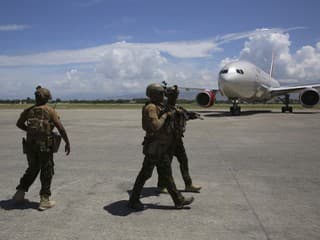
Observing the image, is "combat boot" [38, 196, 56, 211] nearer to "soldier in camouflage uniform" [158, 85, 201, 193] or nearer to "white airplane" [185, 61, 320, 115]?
"soldier in camouflage uniform" [158, 85, 201, 193]

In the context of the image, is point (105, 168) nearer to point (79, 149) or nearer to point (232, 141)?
Result: point (79, 149)

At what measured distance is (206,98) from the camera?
30719 millimetres

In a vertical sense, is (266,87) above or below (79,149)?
above

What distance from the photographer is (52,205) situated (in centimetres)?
509

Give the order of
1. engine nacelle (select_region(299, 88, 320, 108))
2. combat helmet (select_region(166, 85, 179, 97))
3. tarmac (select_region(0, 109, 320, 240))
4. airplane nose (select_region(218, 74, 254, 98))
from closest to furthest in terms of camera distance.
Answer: tarmac (select_region(0, 109, 320, 240))
combat helmet (select_region(166, 85, 179, 97))
airplane nose (select_region(218, 74, 254, 98))
engine nacelle (select_region(299, 88, 320, 108))

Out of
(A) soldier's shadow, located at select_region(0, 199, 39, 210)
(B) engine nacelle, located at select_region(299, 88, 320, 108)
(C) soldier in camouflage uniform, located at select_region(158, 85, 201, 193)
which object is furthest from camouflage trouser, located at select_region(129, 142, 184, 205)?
(B) engine nacelle, located at select_region(299, 88, 320, 108)

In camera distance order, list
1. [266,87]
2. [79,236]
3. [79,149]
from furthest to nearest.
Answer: [266,87] < [79,149] < [79,236]

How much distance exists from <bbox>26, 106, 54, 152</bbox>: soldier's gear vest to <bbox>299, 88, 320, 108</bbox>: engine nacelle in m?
27.1

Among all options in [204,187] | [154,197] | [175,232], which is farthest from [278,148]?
[175,232]

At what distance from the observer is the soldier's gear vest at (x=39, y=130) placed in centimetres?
494

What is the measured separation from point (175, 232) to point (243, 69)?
961 inches

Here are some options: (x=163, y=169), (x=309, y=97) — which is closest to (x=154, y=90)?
→ (x=163, y=169)

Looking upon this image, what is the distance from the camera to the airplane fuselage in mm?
26172

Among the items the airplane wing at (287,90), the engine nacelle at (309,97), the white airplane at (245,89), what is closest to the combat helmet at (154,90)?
the white airplane at (245,89)
